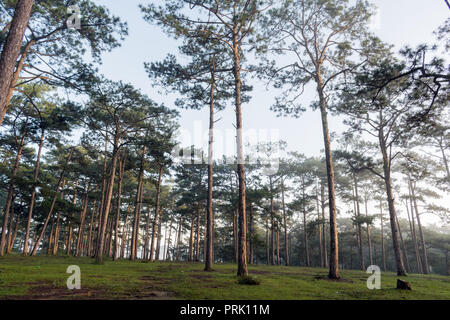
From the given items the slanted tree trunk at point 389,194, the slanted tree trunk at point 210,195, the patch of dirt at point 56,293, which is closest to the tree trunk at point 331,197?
the slanted tree trunk at point 210,195

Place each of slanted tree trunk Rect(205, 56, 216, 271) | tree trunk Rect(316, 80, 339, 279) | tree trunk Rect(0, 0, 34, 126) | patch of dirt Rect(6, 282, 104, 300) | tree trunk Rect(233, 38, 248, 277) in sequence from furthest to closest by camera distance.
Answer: slanted tree trunk Rect(205, 56, 216, 271) < tree trunk Rect(316, 80, 339, 279) < tree trunk Rect(233, 38, 248, 277) < tree trunk Rect(0, 0, 34, 126) < patch of dirt Rect(6, 282, 104, 300)

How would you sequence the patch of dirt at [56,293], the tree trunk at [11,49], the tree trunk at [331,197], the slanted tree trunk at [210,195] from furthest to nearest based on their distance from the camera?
the slanted tree trunk at [210,195], the tree trunk at [331,197], the tree trunk at [11,49], the patch of dirt at [56,293]

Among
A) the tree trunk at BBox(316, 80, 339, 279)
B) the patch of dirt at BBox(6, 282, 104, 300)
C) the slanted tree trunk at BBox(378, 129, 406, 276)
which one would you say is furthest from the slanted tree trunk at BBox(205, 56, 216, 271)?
the slanted tree trunk at BBox(378, 129, 406, 276)

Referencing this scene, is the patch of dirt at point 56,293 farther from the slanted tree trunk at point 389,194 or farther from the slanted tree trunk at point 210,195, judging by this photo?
the slanted tree trunk at point 389,194

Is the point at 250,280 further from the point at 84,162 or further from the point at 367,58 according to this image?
the point at 84,162

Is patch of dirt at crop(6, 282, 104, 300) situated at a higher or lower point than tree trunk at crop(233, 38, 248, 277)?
lower

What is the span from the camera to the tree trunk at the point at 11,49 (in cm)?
544

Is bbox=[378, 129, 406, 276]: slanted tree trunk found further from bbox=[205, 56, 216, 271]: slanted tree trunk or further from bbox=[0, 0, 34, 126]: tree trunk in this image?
bbox=[0, 0, 34, 126]: tree trunk

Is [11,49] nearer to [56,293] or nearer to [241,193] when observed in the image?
[56,293]

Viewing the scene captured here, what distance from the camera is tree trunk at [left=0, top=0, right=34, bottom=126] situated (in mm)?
5441

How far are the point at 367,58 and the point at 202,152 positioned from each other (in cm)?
2256

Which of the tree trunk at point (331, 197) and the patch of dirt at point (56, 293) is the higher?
the tree trunk at point (331, 197)

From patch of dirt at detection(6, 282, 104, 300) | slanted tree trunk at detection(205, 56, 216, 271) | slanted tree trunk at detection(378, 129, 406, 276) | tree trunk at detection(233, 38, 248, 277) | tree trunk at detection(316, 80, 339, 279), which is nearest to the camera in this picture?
patch of dirt at detection(6, 282, 104, 300)

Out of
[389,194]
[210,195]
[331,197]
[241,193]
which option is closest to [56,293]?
[241,193]
